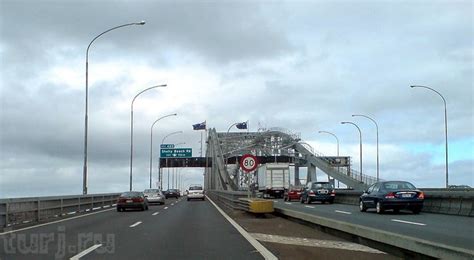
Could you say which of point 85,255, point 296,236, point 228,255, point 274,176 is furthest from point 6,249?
point 274,176

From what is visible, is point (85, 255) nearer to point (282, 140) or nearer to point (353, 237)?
point (353, 237)

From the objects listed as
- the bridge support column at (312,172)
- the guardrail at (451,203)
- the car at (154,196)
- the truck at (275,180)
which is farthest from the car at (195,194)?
the bridge support column at (312,172)

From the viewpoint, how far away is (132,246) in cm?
1329

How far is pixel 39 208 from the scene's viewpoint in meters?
24.0

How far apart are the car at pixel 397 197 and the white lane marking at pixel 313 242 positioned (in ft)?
34.7

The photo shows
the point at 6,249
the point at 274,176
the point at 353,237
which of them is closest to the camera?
the point at 6,249

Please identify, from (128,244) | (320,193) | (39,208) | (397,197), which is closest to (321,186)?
(320,193)

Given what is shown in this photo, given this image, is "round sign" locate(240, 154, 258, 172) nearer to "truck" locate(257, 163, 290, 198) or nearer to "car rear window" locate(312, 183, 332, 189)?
"car rear window" locate(312, 183, 332, 189)

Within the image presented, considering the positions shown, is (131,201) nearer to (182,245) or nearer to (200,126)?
(182,245)

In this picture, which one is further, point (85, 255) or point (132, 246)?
point (132, 246)

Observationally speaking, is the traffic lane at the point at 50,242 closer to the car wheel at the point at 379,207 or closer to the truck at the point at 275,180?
the car wheel at the point at 379,207

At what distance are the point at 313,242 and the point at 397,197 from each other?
470 inches

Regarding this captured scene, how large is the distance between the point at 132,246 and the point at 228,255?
2848 millimetres

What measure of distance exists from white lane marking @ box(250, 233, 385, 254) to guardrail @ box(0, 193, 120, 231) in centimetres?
931
